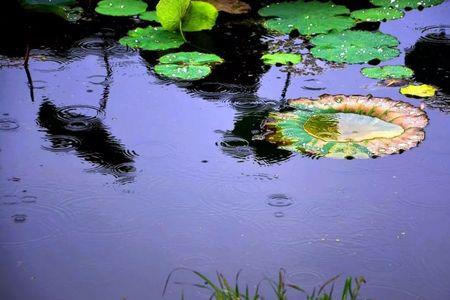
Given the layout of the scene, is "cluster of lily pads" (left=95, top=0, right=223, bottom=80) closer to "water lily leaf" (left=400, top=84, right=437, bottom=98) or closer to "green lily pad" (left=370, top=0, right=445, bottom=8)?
"water lily leaf" (left=400, top=84, right=437, bottom=98)

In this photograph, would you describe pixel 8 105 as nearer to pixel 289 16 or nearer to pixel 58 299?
pixel 58 299

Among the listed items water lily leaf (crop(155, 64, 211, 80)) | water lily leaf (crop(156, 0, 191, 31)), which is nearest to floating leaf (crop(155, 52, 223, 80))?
water lily leaf (crop(155, 64, 211, 80))

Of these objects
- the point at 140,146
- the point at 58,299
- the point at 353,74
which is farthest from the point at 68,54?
the point at 58,299

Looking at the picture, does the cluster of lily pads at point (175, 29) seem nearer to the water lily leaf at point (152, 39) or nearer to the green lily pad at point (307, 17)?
the water lily leaf at point (152, 39)

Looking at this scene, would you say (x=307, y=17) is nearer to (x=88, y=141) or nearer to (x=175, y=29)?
(x=175, y=29)

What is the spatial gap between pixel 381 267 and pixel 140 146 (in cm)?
131

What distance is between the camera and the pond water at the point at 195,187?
92.1 inches

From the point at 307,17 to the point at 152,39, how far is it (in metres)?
1.04

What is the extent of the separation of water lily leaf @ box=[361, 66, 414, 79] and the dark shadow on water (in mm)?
1457

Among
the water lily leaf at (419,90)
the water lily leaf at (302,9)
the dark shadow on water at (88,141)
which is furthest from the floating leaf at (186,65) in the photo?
the water lily leaf at (419,90)

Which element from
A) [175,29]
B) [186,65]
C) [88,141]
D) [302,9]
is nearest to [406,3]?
[302,9]

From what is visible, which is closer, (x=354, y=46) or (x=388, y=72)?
(x=388, y=72)

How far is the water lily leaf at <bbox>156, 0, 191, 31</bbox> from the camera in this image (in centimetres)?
429

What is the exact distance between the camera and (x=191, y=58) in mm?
3996
